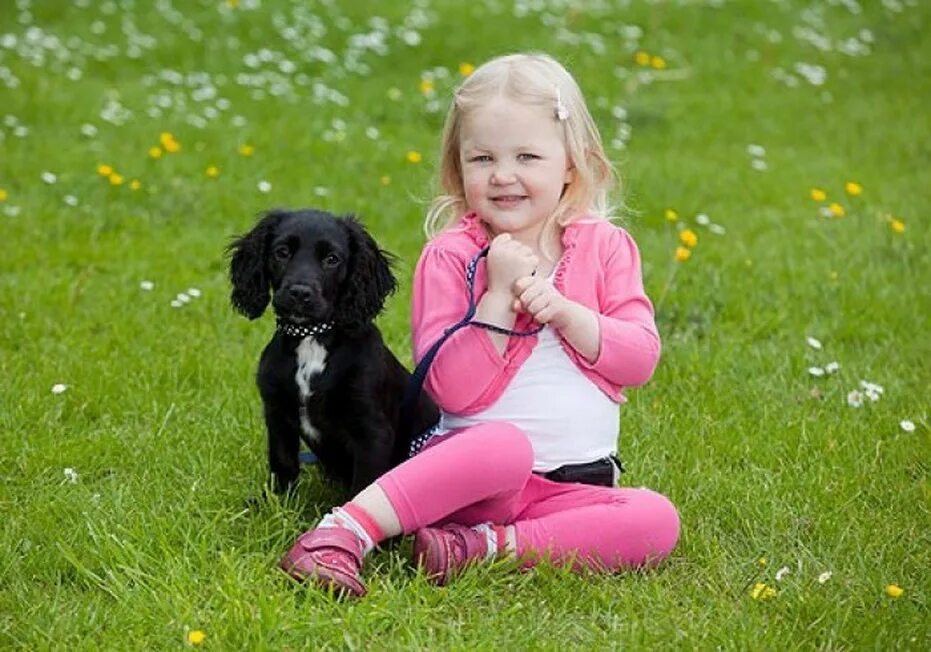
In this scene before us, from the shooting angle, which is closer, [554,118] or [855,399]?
[554,118]

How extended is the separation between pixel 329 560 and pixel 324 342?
2.05ft

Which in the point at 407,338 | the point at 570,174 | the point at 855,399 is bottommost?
the point at 407,338

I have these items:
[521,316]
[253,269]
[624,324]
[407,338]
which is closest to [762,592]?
[624,324]

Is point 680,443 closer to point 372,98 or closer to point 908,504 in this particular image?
point 908,504

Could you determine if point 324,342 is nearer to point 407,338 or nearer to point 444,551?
point 444,551

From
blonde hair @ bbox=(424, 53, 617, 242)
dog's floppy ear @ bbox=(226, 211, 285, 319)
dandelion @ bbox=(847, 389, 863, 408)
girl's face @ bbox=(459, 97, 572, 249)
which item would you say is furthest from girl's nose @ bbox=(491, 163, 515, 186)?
dandelion @ bbox=(847, 389, 863, 408)

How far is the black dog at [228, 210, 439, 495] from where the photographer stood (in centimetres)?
343

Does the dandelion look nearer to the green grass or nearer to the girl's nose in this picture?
the green grass

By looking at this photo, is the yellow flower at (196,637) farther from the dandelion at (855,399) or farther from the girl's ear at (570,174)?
the dandelion at (855,399)

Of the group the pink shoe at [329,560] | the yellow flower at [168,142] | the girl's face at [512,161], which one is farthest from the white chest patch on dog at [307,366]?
the yellow flower at [168,142]

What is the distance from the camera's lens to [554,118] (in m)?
3.66

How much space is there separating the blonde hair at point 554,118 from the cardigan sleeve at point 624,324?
16cm

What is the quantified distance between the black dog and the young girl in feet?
0.54

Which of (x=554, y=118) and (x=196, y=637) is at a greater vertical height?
(x=554, y=118)
